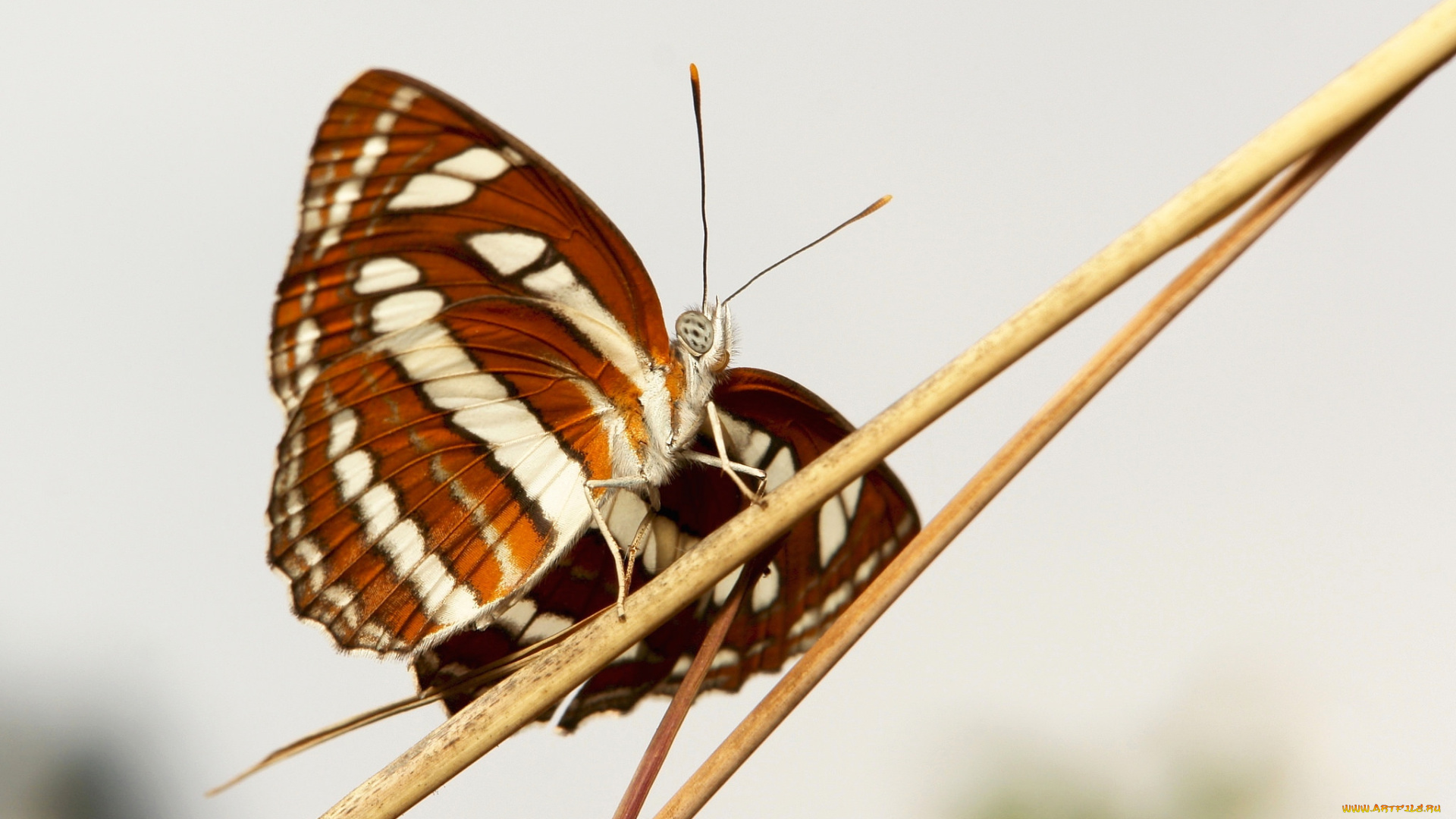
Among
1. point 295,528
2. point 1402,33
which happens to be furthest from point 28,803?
point 1402,33

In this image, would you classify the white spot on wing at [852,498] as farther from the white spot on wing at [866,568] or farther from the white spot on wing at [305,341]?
the white spot on wing at [305,341]

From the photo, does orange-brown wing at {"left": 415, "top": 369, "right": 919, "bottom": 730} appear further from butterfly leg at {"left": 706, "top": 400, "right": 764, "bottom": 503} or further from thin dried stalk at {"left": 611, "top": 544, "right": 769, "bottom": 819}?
thin dried stalk at {"left": 611, "top": 544, "right": 769, "bottom": 819}

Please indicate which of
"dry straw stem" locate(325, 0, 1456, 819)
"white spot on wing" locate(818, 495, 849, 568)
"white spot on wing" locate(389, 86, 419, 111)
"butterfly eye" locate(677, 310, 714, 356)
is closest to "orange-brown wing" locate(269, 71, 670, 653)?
"white spot on wing" locate(389, 86, 419, 111)

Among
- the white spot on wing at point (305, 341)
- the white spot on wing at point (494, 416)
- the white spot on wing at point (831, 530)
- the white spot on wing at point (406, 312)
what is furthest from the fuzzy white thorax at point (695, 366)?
the white spot on wing at point (305, 341)

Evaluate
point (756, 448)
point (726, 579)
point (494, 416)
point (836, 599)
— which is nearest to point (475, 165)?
point (494, 416)

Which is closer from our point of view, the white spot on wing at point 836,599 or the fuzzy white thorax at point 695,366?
the fuzzy white thorax at point 695,366
